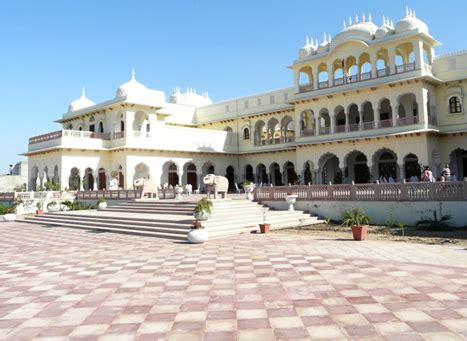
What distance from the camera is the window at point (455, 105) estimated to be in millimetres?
24125

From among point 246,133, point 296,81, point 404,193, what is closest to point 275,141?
point 246,133

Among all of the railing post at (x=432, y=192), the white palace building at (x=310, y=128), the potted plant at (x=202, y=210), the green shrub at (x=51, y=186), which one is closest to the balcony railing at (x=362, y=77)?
the white palace building at (x=310, y=128)

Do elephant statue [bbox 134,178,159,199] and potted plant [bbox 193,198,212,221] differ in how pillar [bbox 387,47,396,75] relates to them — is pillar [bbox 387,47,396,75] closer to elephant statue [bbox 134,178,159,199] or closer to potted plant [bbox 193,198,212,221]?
elephant statue [bbox 134,178,159,199]

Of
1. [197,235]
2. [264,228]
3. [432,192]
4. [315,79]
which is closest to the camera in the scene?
[197,235]

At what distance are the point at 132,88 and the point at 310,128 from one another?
1393cm

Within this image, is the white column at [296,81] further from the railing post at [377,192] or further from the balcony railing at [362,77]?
the railing post at [377,192]

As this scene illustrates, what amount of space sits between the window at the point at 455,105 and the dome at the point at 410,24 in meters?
4.55

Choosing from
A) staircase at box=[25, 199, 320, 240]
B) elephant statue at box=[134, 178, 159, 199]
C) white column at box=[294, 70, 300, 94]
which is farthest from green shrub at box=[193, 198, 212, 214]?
white column at box=[294, 70, 300, 94]

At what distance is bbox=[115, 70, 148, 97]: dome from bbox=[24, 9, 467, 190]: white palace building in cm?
8

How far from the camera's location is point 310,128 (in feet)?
101

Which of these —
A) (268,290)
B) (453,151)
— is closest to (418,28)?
(453,151)

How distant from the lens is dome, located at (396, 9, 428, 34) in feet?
79.1

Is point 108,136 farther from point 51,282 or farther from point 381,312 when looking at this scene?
point 381,312

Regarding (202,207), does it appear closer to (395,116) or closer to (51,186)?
(395,116)
